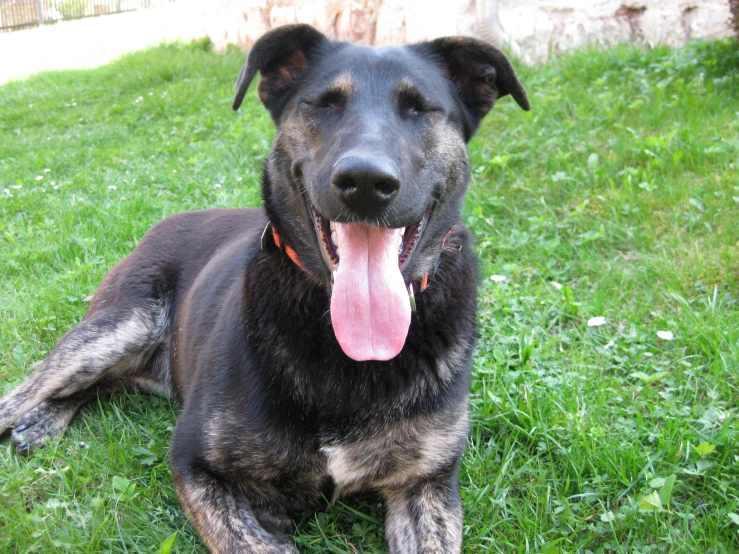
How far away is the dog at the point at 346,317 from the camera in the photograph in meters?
2.44

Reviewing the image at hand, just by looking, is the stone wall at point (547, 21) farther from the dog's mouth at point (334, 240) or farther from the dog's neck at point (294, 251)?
the dog's mouth at point (334, 240)

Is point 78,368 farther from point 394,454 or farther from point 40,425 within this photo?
point 394,454

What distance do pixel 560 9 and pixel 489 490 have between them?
21.7ft

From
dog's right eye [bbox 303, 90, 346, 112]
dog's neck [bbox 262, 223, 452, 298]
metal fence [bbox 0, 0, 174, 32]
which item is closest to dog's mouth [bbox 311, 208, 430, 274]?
dog's neck [bbox 262, 223, 452, 298]

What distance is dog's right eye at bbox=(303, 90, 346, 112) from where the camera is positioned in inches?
104

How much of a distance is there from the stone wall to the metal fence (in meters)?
Answer: 17.9

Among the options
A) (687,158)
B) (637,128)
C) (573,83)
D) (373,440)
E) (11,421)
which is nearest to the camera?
(373,440)

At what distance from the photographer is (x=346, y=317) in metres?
2.41

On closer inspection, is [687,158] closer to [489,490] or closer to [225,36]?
[489,490]

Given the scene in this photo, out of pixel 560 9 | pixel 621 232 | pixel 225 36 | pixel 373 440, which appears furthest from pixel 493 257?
pixel 225 36

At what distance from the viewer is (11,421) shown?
328 cm

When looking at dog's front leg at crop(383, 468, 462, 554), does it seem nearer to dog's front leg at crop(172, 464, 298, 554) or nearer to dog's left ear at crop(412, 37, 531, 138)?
dog's front leg at crop(172, 464, 298, 554)

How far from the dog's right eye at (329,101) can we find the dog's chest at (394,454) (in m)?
1.26

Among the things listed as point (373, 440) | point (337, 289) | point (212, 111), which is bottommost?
point (212, 111)
